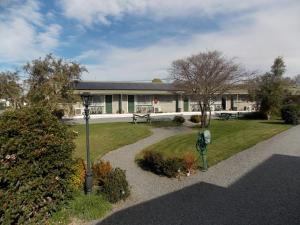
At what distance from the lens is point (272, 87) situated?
26.4 meters

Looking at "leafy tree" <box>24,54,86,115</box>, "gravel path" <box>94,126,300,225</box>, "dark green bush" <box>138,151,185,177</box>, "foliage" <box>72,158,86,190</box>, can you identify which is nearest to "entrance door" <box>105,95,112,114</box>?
"leafy tree" <box>24,54,86,115</box>

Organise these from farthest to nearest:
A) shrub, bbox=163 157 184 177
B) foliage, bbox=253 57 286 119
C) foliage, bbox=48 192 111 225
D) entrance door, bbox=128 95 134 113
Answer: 1. entrance door, bbox=128 95 134 113
2. foliage, bbox=253 57 286 119
3. shrub, bbox=163 157 184 177
4. foliage, bbox=48 192 111 225

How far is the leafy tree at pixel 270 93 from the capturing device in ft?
86.5

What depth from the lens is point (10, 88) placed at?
64.5 ft

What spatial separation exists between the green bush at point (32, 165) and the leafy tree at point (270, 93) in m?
23.8

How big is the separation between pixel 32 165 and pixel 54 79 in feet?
50.8

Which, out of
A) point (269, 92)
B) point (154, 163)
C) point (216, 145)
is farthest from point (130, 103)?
point (154, 163)

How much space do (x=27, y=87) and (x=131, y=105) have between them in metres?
15.8

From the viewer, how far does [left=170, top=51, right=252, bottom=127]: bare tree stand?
61.6 feet

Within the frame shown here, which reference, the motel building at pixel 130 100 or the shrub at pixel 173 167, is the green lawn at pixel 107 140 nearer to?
the shrub at pixel 173 167

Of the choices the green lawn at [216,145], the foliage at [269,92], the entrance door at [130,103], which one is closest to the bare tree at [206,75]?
the green lawn at [216,145]

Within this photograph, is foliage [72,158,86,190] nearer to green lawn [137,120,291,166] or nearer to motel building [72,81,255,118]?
green lawn [137,120,291,166]

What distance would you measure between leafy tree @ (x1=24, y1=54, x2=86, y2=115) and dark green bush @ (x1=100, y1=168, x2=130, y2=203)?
13.6m

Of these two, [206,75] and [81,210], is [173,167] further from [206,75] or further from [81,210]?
[206,75]
